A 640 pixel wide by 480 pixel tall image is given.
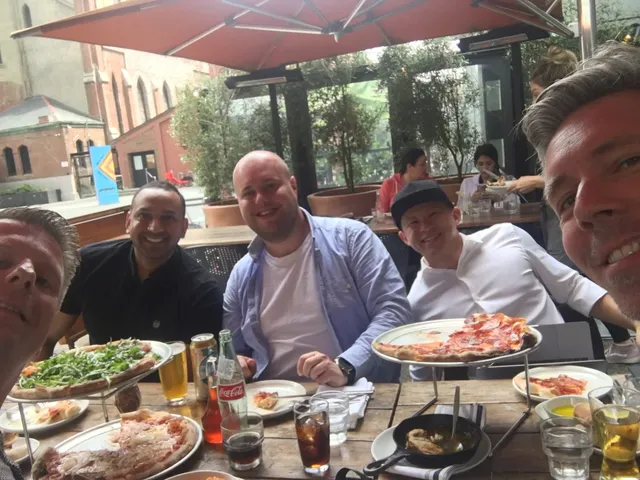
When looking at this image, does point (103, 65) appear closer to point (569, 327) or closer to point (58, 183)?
point (58, 183)

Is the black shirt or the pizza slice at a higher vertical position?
the black shirt

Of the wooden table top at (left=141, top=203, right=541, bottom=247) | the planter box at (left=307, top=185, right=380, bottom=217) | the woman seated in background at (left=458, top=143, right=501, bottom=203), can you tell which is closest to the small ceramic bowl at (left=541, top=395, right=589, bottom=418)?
the wooden table top at (left=141, top=203, right=541, bottom=247)

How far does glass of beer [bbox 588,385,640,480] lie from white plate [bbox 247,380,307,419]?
0.82 meters

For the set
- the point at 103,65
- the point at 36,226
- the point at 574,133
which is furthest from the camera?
the point at 103,65

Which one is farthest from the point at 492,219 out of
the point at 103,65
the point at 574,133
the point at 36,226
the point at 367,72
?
the point at 103,65

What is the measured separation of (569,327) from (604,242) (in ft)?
2.70

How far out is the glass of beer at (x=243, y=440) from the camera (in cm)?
129

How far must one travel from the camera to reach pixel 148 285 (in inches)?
93.6

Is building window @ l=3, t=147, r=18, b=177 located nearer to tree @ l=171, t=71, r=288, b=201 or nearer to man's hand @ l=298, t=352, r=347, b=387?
tree @ l=171, t=71, r=288, b=201

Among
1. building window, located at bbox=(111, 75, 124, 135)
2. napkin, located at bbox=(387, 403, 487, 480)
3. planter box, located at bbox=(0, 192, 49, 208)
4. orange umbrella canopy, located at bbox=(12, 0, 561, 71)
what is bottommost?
napkin, located at bbox=(387, 403, 487, 480)

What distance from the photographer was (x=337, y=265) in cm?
224

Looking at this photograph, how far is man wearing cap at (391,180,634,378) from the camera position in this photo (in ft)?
6.89

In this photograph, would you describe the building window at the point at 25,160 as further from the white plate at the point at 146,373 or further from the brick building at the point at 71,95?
the white plate at the point at 146,373

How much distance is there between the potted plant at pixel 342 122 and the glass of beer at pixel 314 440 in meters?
6.24
